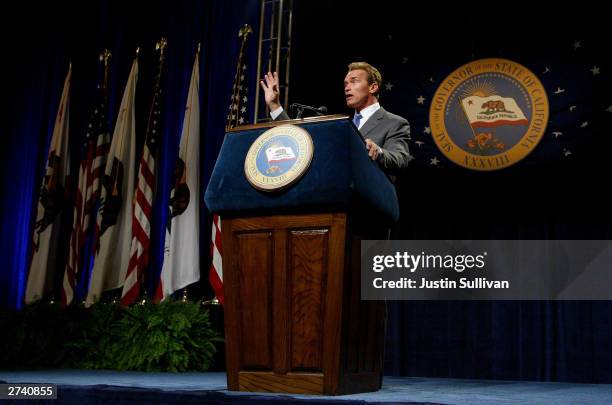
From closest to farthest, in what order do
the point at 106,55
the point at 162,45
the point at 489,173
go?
the point at 489,173, the point at 162,45, the point at 106,55

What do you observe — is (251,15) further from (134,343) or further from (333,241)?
(333,241)

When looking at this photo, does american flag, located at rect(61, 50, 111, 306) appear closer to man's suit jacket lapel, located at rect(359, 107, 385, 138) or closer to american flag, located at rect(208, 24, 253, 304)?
american flag, located at rect(208, 24, 253, 304)

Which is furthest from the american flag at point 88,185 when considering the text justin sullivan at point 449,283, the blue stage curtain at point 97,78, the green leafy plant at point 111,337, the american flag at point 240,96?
the text justin sullivan at point 449,283

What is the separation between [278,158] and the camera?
2.12 metres

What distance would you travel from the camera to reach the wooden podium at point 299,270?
2012 millimetres

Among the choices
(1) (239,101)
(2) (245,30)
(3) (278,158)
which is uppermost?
(2) (245,30)

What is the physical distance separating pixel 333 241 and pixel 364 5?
11.3ft

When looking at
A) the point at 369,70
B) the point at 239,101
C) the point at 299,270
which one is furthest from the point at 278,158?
the point at 239,101

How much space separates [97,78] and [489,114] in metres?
3.78

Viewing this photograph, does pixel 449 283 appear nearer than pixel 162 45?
Yes

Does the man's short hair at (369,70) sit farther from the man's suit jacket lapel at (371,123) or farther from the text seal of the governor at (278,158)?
the text seal of the governor at (278,158)

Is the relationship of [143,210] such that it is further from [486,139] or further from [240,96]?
[486,139]

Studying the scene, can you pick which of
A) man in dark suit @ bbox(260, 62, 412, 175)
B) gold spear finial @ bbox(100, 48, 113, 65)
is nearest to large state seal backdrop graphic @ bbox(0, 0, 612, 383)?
gold spear finial @ bbox(100, 48, 113, 65)

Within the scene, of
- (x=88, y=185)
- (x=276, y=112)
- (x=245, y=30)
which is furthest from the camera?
(x=88, y=185)
